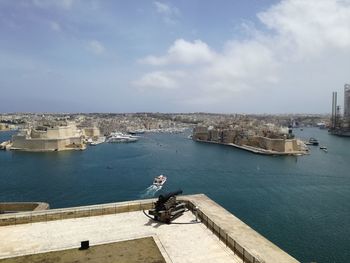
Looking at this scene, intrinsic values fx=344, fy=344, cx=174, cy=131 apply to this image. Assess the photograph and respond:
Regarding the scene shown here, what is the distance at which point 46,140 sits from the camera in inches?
2004

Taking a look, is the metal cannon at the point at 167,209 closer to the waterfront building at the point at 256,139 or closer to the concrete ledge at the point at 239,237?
the concrete ledge at the point at 239,237

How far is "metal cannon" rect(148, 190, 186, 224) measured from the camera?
9.00 meters

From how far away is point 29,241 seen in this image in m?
7.84

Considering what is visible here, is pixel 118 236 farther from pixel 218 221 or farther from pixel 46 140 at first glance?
pixel 46 140

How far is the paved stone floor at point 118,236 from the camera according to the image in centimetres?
721

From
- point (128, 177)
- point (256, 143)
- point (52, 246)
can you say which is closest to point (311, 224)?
point (52, 246)

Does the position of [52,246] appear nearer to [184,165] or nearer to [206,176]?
[206,176]

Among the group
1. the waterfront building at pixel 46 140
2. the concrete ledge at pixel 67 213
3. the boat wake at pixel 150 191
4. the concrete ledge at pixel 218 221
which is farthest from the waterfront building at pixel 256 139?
the concrete ledge at pixel 67 213

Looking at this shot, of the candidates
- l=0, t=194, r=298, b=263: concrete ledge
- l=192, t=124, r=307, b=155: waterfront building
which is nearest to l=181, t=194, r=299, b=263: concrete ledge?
l=0, t=194, r=298, b=263: concrete ledge

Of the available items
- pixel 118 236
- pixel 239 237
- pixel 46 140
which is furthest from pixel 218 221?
pixel 46 140

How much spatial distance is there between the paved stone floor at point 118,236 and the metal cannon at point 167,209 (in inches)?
7.2

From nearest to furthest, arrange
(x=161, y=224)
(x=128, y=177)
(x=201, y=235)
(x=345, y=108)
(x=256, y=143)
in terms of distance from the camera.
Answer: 1. (x=201, y=235)
2. (x=161, y=224)
3. (x=128, y=177)
4. (x=256, y=143)
5. (x=345, y=108)

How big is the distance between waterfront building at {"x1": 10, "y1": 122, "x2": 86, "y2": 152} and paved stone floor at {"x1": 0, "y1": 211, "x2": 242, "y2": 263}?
44.5 meters

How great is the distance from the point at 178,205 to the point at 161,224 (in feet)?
3.12
